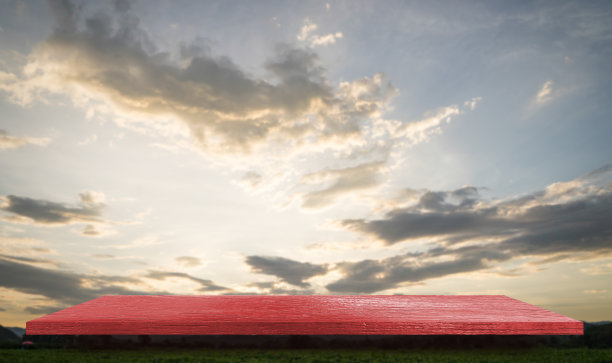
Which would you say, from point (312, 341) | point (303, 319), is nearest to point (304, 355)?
point (303, 319)

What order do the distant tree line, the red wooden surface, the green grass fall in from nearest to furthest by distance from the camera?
1. the green grass
2. the red wooden surface
3. the distant tree line

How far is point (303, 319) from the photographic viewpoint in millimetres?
13242

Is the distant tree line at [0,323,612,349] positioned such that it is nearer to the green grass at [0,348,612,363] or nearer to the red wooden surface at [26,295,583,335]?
the green grass at [0,348,612,363]

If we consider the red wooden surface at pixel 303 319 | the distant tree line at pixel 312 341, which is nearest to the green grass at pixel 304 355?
the distant tree line at pixel 312 341

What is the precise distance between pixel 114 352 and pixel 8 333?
19.3 metres

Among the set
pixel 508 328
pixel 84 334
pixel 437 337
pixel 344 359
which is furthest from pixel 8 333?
pixel 508 328

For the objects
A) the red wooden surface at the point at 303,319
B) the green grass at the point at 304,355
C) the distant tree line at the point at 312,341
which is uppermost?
the red wooden surface at the point at 303,319

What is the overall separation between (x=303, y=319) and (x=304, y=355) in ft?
3.79

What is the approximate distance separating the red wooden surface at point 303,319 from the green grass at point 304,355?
0.59 metres

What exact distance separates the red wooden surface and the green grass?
59 centimetres

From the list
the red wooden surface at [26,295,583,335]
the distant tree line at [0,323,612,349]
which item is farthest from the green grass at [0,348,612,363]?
the red wooden surface at [26,295,583,335]

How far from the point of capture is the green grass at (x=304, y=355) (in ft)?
39.8

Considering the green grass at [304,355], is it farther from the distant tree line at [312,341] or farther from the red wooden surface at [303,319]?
the red wooden surface at [303,319]

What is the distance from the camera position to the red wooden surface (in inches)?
516
